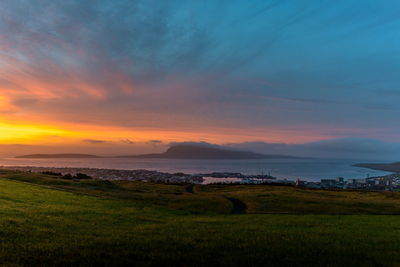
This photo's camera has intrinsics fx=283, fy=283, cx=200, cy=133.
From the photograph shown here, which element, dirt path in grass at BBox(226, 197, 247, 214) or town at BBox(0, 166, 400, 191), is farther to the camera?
town at BBox(0, 166, 400, 191)

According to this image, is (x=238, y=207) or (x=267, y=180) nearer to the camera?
(x=238, y=207)

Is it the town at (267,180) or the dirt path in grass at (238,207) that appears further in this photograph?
the town at (267,180)

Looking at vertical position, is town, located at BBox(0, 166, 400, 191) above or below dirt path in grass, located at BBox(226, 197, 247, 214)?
below

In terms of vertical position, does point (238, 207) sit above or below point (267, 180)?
above

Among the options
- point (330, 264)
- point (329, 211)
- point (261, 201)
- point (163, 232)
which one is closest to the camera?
point (330, 264)

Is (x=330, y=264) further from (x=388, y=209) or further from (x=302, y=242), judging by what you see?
(x=388, y=209)

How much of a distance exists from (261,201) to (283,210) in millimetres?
Answer: 4337

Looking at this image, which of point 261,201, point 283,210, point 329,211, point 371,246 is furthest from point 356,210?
point 371,246

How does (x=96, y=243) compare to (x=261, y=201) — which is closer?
(x=96, y=243)

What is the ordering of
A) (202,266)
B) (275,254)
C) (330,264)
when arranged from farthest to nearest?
(275,254) < (330,264) < (202,266)

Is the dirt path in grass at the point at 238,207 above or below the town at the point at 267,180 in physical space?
above

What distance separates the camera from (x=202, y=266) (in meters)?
8.59

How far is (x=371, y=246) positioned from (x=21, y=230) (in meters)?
15.2

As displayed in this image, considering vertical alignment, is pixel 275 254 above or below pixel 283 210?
above
